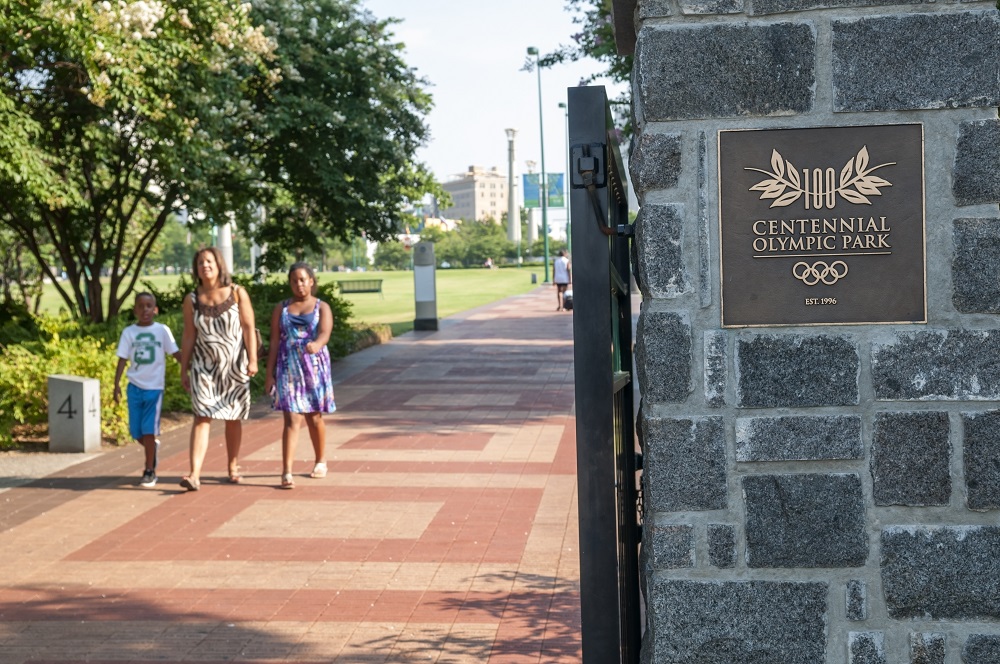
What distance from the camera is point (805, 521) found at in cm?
296

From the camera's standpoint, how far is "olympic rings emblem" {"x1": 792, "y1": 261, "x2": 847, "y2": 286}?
298cm

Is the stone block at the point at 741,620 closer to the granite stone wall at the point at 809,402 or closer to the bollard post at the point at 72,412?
the granite stone wall at the point at 809,402

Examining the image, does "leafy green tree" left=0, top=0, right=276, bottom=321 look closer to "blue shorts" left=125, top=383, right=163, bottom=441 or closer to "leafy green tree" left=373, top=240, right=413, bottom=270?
"blue shorts" left=125, top=383, right=163, bottom=441

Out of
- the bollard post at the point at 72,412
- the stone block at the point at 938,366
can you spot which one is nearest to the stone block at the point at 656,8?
the stone block at the point at 938,366

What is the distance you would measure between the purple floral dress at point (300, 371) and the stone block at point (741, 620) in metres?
6.53

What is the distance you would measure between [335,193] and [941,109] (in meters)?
15.1

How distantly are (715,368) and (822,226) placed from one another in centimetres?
44

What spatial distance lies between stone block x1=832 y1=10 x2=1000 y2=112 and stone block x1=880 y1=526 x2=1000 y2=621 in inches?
40.9

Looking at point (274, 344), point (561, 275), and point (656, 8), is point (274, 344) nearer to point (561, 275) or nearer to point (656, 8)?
point (656, 8)

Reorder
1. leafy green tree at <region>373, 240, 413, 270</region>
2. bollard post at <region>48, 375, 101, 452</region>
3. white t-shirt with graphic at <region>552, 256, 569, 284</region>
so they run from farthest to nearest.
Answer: leafy green tree at <region>373, 240, 413, 270</region>, white t-shirt with graphic at <region>552, 256, 569, 284</region>, bollard post at <region>48, 375, 101, 452</region>

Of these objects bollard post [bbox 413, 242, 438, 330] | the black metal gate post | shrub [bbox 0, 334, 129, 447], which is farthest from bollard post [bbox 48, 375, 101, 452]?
bollard post [bbox 413, 242, 438, 330]

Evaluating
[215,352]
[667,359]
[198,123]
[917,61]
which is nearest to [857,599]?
[667,359]

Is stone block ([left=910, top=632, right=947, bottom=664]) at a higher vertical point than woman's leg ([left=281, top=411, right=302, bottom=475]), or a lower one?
higher

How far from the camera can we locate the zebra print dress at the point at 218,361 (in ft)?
30.1
